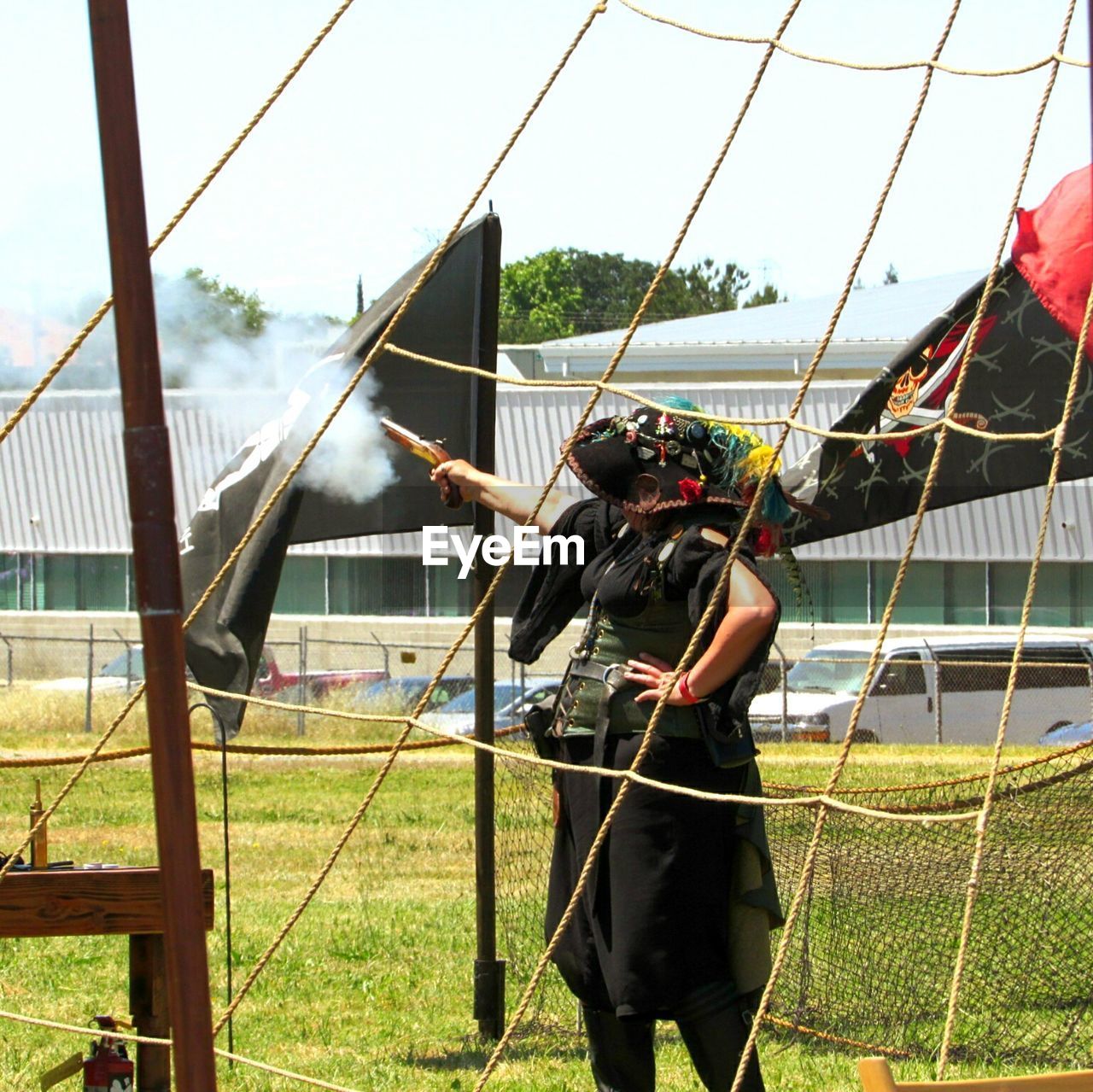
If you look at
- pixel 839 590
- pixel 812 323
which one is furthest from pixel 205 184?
pixel 812 323

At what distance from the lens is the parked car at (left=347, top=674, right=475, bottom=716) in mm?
16609

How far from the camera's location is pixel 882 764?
13133mm

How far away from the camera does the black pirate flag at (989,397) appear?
173 inches

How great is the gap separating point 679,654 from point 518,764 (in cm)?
267

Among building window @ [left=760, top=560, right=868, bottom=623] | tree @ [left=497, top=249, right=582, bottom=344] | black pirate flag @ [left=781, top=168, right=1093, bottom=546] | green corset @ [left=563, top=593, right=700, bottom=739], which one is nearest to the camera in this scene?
green corset @ [left=563, top=593, right=700, bottom=739]

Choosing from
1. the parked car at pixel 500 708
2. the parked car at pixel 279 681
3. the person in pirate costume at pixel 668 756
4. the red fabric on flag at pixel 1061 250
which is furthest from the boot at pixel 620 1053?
the parked car at pixel 279 681

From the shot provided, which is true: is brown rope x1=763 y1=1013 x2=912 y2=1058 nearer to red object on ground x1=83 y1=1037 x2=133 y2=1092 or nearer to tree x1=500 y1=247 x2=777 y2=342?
red object on ground x1=83 y1=1037 x2=133 y2=1092

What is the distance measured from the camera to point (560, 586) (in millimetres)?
3701

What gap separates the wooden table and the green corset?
0.99m

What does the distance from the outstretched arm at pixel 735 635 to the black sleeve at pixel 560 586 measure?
1.57 feet

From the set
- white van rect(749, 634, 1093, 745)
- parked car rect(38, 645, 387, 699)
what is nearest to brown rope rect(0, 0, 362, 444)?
white van rect(749, 634, 1093, 745)

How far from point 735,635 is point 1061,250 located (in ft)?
5.99

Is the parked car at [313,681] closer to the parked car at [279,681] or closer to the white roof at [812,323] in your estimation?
the parked car at [279,681]

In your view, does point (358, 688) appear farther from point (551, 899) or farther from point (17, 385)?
point (551, 899)
